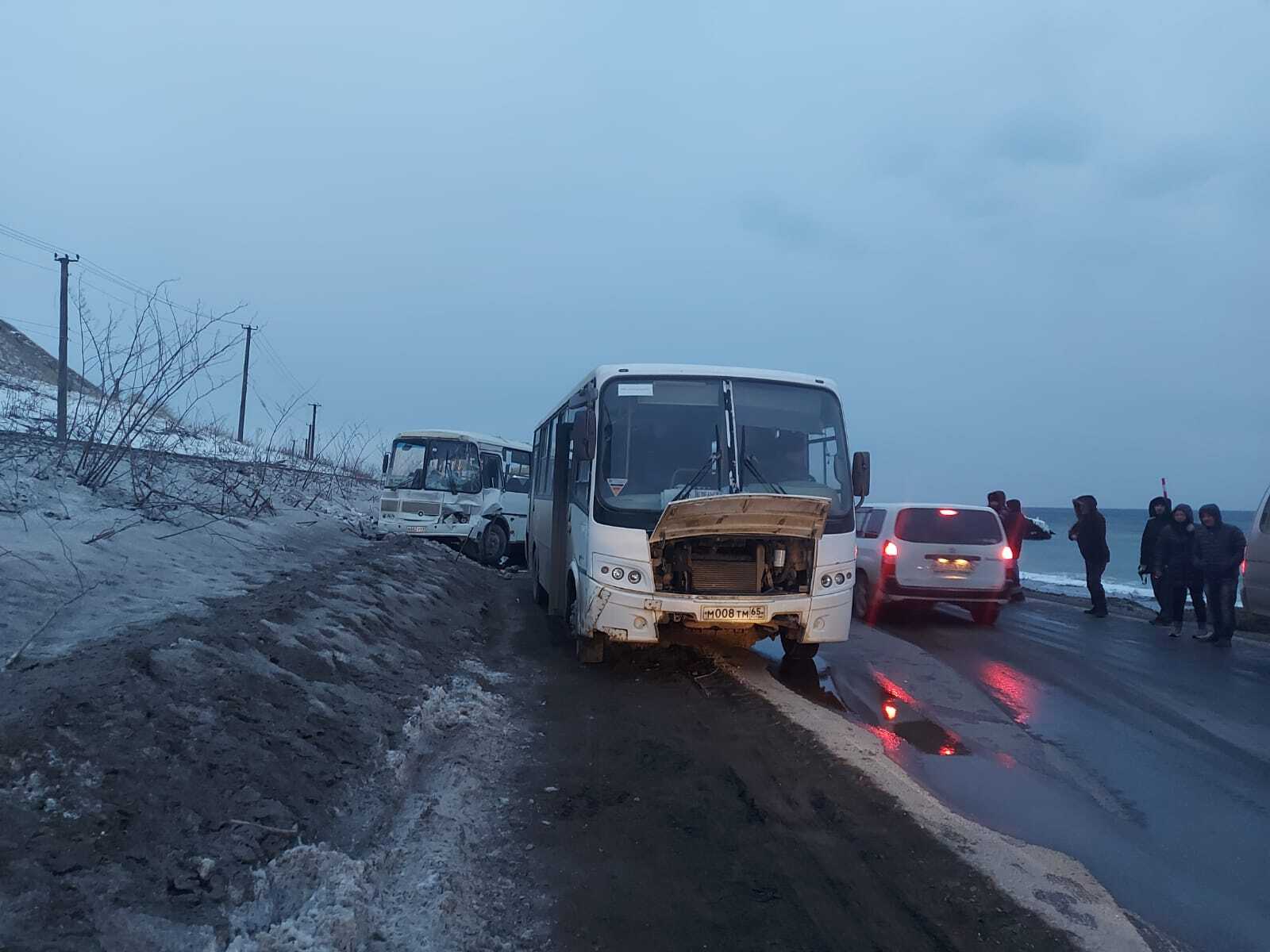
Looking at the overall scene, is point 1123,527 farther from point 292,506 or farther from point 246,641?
point 246,641

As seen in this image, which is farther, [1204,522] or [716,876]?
[1204,522]

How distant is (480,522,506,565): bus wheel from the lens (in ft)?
66.3

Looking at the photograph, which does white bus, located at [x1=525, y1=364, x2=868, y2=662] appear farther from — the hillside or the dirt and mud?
the hillside

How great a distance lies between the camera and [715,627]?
8.27 meters

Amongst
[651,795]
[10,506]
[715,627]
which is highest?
[10,506]

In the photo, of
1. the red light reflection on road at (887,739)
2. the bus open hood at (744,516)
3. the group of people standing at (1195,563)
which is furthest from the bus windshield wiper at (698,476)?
the group of people standing at (1195,563)

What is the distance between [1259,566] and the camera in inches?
409

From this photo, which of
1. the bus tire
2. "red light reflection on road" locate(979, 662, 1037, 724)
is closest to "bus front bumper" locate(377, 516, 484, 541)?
the bus tire

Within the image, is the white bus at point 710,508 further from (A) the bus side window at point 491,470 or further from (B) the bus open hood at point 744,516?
(A) the bus side window at point 491,470

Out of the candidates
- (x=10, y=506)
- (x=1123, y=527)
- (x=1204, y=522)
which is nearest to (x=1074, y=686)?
(x=1204, y=522)

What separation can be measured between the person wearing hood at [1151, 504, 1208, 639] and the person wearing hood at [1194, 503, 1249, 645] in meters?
0.73

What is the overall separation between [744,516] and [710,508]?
1.20 ft

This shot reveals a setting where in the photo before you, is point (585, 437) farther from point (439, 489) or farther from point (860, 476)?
point (439, 489)

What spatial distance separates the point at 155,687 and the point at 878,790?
14.1 feet
